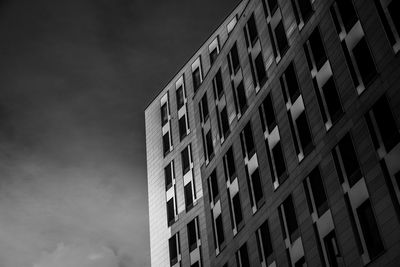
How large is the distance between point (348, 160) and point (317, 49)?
8398 millimetres

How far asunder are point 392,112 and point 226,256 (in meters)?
20.0

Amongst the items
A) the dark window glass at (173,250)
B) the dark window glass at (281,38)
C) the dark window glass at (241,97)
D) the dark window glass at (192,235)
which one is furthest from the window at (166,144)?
the dark window glass at (281,38)

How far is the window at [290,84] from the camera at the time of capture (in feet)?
136

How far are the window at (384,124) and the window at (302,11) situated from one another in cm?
1057

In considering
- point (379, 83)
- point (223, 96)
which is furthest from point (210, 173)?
point (379, 83)

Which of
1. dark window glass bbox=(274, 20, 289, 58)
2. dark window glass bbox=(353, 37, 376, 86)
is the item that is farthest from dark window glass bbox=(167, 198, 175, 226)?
dark window glass bbox=(353, 37, 376, 86)

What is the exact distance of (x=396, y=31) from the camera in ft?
106

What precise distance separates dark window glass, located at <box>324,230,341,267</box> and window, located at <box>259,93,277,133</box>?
10.6 m

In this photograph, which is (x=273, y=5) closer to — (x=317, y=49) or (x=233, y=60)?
(x=233, y=60)

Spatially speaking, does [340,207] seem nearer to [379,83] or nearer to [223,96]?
[379,83]

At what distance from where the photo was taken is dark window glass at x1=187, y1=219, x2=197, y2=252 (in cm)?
6009

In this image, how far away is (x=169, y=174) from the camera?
68.5m

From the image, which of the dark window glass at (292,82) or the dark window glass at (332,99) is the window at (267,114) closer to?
the dark window glass at (292,82)

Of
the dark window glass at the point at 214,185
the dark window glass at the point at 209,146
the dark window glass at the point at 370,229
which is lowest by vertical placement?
the dark window glass at the point at 370,229
